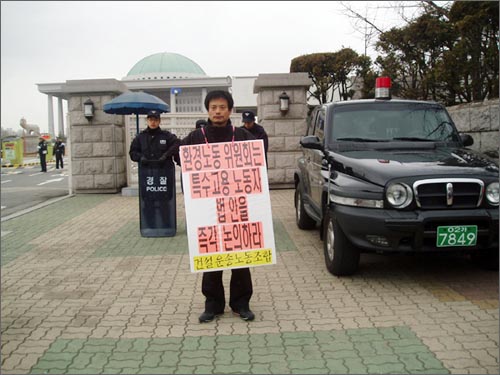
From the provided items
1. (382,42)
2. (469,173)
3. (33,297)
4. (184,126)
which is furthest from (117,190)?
(469,173)

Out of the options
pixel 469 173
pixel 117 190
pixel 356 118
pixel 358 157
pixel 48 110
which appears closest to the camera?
pixel 469 173

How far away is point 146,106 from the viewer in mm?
9289

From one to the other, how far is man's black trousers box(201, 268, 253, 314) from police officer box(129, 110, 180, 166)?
11.6 ft

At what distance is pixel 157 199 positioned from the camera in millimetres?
7844

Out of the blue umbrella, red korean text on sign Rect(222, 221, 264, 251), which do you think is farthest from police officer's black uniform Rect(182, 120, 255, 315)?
the blue umbrella

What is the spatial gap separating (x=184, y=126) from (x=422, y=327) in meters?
10.6

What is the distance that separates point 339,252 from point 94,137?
9.72 m

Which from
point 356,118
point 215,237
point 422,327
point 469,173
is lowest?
point 422,327

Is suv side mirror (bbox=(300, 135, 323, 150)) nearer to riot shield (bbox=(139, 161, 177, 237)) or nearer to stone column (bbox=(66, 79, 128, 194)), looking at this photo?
riot shield (bbox=(139, 161, 177, 237))

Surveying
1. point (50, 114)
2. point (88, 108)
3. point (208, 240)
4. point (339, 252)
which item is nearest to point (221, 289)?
point (208, 240)

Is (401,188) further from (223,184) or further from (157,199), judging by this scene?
(157,199)

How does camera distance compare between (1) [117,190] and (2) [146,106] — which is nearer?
(2) [146,106]

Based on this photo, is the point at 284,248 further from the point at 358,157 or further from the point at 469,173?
the point at 469,173

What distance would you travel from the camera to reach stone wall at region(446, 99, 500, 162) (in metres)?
7.88
